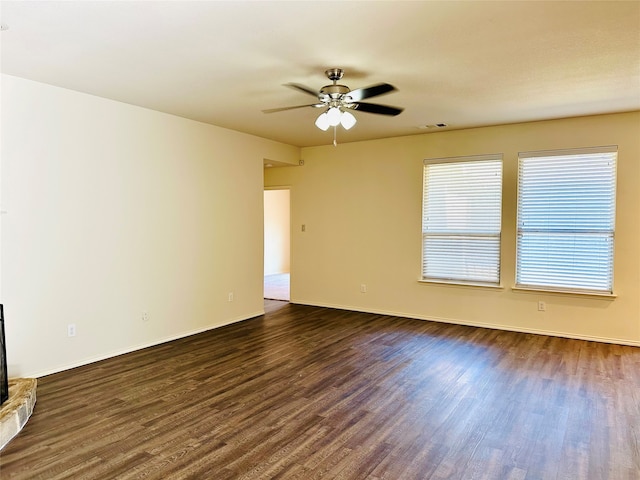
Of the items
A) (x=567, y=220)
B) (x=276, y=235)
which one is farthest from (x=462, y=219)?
(x=276, y=235)

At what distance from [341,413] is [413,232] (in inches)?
138

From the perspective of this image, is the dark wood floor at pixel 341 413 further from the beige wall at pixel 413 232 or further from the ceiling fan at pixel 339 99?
the ceiling fan at pixel 339 99

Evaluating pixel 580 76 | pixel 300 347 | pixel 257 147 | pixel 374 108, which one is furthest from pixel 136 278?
pixel 580 76

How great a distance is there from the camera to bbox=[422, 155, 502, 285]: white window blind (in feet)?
17.9

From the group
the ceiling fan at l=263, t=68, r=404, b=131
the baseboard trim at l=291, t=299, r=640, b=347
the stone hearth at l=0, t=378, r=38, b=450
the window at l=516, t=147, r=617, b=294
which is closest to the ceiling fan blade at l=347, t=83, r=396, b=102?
the ceiling fan at l=263, t=68, r=404, b=131

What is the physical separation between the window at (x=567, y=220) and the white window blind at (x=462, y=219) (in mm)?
321

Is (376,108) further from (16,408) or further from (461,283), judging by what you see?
(16,408)

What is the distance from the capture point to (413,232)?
238 inches

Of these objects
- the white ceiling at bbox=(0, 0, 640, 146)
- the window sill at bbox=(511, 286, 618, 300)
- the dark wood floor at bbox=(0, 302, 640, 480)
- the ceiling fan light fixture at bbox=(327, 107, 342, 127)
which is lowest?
the dark wood floor at bbox=(0, 302, 640, 480)

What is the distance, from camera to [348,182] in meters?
6.57

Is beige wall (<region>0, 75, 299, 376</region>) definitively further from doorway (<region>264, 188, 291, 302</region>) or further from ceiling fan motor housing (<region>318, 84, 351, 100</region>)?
doorway (<region>264, 188, 291, 302</region>)

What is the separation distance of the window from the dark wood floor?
2.74ft

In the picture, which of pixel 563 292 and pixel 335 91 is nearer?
pixel 335 91

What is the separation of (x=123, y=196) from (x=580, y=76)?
4.41 metres
